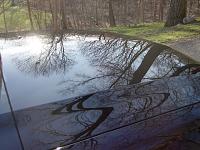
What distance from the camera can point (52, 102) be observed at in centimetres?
197

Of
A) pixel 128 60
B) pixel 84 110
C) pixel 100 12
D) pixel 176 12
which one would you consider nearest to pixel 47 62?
pixel 128 60

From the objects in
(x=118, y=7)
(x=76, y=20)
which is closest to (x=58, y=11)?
(x=76, y=20)

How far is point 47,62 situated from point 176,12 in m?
9.79

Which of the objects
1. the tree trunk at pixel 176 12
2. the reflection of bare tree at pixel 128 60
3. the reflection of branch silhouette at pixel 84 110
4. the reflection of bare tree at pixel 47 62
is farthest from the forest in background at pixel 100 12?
the reflection of branch silhouette at pixel 84 110

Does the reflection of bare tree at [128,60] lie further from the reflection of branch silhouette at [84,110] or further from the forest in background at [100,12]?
the forest in background at [100,12]

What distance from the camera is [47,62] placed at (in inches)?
97.7

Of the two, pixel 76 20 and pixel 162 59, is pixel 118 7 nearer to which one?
pixel 76 20

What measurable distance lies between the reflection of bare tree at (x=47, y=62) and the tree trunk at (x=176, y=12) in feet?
30.7

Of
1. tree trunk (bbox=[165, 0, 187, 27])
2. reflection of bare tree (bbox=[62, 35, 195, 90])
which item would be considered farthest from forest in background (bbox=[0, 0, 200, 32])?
reflection of bare tree (bbox=[62, 35, 195, 90])

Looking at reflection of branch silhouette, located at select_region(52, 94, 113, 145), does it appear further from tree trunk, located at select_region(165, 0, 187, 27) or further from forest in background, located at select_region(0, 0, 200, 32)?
forest in background, located at select_region(0, 0, 200, 32)

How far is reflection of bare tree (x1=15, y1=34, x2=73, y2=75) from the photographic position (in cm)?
238

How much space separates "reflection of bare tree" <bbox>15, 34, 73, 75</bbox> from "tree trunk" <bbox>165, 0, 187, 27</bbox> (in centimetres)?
935

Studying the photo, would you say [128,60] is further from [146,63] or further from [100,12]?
[100,12]

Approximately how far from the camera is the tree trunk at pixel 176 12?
11.5 m
